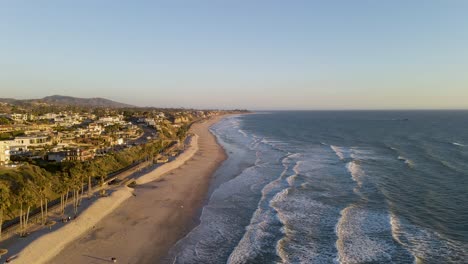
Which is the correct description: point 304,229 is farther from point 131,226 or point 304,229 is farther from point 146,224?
point 131,226

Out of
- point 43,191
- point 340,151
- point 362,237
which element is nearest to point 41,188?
point 43,191

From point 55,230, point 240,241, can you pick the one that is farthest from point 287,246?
point 55,230

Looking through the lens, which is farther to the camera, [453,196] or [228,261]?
[453,196]

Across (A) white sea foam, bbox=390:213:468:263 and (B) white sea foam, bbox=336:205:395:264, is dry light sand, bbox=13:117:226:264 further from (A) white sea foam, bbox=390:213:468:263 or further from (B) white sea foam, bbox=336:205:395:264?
(A) white sea foam, bbox=390:213:468:263

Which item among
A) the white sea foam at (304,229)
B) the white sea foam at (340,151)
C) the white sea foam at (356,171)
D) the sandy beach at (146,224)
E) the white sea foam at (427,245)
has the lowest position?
the sandy beach at (146,224)

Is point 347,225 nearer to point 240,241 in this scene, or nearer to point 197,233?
point 240,241

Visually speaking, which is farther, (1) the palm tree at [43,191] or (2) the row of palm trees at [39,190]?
(1) the palm tree at [43,191]

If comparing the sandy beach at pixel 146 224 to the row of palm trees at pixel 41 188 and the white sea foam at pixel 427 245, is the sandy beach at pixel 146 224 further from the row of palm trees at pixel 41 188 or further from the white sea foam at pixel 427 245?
the white sea foam at pixel 427 245

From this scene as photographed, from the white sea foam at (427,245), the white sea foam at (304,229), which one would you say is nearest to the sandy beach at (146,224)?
the white sea foam at (304,229)

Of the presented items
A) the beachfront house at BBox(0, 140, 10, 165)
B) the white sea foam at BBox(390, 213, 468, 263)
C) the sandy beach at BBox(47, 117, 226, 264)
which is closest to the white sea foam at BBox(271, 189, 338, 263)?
the white sea foam at BBox(390, 213, 468, 263)
